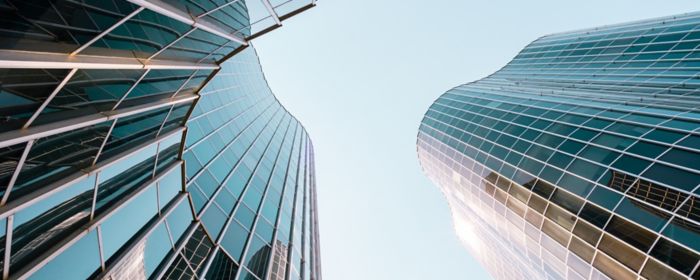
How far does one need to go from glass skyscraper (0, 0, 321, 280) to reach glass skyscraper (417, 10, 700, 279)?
58.8ft

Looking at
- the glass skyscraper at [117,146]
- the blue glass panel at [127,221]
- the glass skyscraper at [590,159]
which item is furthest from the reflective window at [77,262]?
the glass skyscraper at [590,159]

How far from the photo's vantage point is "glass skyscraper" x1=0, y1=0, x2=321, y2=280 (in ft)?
20.0

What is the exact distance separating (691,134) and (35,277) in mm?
27545

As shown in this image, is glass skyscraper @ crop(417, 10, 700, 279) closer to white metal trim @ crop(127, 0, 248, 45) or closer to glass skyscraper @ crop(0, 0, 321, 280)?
glass skyscraper @ crop(0, 0, 321, 280)

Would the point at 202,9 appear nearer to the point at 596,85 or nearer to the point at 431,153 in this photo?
the point at 431,153

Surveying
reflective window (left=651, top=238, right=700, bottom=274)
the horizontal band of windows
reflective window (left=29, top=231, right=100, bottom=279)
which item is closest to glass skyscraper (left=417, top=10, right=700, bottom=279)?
reflective window (left=651, top=238, right=700, bottom=274)

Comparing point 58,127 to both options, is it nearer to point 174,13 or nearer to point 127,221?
point 174,13

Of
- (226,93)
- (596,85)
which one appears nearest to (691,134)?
(596,85)

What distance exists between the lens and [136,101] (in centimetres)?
1002

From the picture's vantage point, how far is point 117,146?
9.77 metres

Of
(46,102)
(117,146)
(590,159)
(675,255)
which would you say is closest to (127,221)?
(117,146)

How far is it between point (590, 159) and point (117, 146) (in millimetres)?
25058

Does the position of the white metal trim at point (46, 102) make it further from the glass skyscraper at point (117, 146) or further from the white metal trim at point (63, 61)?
the white metal trim at point (63, 61)

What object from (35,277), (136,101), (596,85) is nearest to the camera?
(35,277)
